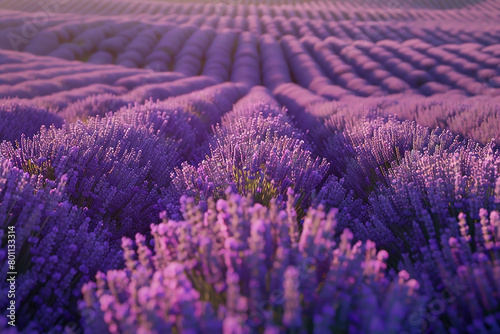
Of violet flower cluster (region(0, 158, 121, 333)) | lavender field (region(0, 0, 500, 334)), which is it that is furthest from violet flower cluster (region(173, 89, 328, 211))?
violet flower cluster (region(0, 158, 121, 333))

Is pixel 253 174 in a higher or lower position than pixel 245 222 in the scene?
lower

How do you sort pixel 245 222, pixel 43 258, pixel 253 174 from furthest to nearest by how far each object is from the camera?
pixel 253 174
pixel 43 258
pixel 245 222

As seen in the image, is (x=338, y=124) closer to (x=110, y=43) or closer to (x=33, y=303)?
(x=33, y=303)

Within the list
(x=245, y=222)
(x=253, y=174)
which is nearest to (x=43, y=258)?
(x=245, y=222)

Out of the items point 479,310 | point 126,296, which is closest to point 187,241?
point 126,296

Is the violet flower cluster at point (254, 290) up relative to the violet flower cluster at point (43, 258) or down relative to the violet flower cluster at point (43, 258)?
up

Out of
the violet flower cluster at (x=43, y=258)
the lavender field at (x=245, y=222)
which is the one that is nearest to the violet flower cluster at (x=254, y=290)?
the lavender field at (x=245, y=222)

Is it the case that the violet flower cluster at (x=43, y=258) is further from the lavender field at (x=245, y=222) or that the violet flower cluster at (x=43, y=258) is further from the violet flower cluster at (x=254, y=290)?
the violet flower cluster at (x=254, y=290)

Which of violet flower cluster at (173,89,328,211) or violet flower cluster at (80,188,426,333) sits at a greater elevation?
violet flower cluster at (80,188,426,333)

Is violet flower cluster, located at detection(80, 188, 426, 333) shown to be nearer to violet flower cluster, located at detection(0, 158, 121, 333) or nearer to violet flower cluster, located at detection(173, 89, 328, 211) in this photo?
violet flower cluster, located at detection(0, 158, 121, 333)

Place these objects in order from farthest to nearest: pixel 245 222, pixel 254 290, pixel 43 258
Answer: pixel 43 258
pixel 245 222
pixel 254 290

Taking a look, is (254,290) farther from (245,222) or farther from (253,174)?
(253,174)

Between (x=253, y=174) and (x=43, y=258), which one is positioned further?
(x=253, y=174)

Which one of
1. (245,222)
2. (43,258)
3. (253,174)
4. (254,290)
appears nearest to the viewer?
(254,290)
